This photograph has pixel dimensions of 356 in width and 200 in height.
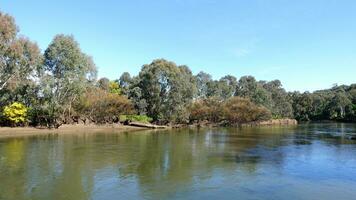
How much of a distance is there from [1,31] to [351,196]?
43.0 m

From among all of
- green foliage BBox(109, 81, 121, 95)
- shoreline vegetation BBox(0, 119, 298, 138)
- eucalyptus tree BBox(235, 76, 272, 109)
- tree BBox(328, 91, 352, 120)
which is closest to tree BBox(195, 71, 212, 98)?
eucalyptus tree BBox(235, 76, 272, 109)

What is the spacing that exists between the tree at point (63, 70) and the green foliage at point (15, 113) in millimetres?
3973

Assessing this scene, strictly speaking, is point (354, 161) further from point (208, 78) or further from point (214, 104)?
point (208, 78)

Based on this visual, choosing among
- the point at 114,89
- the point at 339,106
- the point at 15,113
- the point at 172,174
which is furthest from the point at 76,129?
the point at 339,106

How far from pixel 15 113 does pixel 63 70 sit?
9.21 m

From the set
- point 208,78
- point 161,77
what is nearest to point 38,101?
point 161,77

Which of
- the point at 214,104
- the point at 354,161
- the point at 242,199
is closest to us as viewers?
the point at 242,199

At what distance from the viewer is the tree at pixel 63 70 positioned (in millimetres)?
55469

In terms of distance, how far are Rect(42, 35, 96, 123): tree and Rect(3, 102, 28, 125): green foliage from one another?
13.0ft

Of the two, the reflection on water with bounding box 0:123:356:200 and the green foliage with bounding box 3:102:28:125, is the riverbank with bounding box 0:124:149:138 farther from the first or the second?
the reflection on water with bounding box 0:123:356:200

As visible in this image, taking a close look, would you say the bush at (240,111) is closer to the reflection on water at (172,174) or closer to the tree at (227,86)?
the tree at (227,86)

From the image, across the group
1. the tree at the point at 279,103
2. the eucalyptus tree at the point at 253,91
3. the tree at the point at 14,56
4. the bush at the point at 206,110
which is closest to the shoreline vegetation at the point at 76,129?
the bush at the point at 206,110

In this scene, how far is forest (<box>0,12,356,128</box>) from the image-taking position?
50.0m

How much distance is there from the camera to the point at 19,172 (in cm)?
1959
